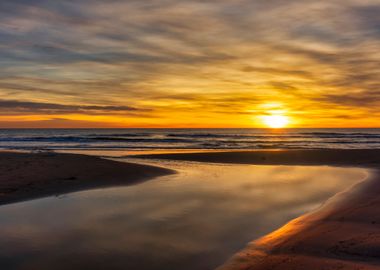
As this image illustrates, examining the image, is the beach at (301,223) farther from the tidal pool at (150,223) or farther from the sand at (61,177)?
the tidal pool at (150,223)

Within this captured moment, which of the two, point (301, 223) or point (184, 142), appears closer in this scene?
point (301, 223)

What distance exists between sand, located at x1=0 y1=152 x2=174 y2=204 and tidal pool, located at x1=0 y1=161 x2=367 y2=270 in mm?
1087

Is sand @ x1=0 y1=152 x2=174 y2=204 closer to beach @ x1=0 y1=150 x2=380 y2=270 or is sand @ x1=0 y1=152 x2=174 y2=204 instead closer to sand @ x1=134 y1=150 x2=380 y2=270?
beach @ x1=0 y1=150 x2=380 y2=270

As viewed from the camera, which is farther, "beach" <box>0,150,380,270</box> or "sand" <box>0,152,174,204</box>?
"sand" <box>0,152,174,204</box>

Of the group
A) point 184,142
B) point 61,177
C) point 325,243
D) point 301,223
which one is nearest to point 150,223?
point 301,223

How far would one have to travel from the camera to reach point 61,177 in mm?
16641

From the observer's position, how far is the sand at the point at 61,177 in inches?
523

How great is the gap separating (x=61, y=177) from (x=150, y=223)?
8.64 meters

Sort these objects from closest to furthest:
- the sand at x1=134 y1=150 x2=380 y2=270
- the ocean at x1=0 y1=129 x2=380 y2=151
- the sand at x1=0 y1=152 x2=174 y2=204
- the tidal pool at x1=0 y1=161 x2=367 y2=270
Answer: the sand at x1=134 y1=150 x2=380 y2=270 < the tidal pool at x1=0 y1=161 x2=367 y2=270 < the sand at x1=0 y1=152 x2=174 y2=204 < the ocean at x1=0 y1=129 x2=380 y2=151

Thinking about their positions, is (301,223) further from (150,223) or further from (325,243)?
(150,223)

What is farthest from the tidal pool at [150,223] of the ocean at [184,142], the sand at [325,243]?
the ocean at [184,142]

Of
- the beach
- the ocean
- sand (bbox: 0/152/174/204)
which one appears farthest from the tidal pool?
the ocean

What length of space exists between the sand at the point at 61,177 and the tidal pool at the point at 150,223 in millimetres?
1087

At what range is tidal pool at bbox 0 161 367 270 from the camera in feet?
22.5
